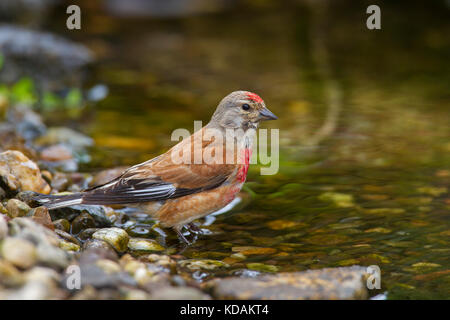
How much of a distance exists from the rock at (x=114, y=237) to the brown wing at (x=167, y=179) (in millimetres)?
250

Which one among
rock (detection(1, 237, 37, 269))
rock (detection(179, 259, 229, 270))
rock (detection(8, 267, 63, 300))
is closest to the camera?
rock (detection(8, 267, 63, 300))

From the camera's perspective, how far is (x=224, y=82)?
9.23m

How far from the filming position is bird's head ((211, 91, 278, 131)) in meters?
5.09

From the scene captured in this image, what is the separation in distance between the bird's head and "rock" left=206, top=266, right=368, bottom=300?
1590 mm

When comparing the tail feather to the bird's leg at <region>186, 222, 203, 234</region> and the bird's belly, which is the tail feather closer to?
the bird's belly

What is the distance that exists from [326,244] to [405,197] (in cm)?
113

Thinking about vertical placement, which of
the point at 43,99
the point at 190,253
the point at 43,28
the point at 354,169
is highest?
the point at 43,28

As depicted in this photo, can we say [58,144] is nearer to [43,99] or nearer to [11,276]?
[43,99]

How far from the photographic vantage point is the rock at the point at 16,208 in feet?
15.1

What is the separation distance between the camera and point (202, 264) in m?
4.38

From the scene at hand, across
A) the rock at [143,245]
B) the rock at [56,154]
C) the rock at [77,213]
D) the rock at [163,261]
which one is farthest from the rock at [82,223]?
the rock at [56,154]

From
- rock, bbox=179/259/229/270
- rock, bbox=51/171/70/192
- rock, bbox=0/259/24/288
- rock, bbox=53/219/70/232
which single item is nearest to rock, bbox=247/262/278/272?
rock, bbox=179/259/229/270

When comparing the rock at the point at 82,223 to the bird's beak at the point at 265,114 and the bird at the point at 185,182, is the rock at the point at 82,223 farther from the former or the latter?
the bird's beak at the point at 265,114

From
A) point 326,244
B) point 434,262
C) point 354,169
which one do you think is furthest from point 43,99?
point 434,262
